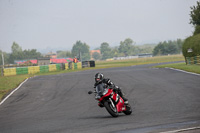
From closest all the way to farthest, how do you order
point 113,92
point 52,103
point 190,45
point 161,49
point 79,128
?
point 79,128 < point 113,92 < point 52,103 < point 190,45 < point 161,49

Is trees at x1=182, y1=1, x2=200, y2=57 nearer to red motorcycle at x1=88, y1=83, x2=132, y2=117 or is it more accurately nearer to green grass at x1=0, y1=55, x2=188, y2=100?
green grass at x1=0, y1=55, x2=188, y2=100

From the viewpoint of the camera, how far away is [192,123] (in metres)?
8.49

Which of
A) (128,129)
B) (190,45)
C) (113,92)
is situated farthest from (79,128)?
(190,45)

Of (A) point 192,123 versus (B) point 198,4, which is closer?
(A) point 192,123

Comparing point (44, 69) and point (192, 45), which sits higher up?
point (192, 45)

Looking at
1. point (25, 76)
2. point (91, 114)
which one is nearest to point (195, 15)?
point (25, 76)

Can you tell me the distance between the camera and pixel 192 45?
4222 centimetres

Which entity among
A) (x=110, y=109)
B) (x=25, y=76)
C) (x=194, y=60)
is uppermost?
(x=194, y=60)

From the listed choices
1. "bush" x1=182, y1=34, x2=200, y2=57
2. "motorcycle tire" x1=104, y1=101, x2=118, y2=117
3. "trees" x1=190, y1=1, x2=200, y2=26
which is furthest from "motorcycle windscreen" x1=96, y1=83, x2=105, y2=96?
"trees" x1=190, y1=1, x2=200, y2=26

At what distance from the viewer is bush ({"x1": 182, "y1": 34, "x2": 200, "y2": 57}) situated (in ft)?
135

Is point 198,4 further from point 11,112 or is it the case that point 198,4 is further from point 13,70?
point 11,112

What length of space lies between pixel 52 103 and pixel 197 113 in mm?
8571

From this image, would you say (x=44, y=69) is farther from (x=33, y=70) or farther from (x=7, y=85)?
(x=7, y=85)

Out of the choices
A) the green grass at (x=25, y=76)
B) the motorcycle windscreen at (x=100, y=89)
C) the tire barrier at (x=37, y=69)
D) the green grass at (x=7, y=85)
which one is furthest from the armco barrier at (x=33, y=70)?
the motorcycle windscreen at (x=100, y=89)
